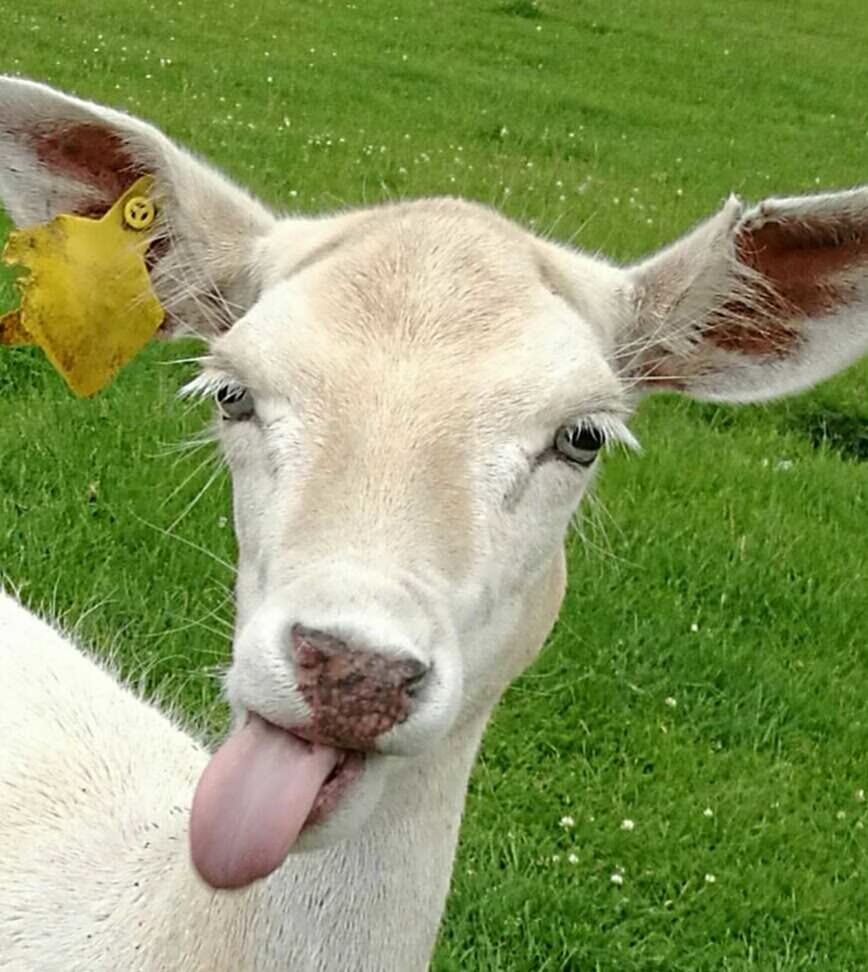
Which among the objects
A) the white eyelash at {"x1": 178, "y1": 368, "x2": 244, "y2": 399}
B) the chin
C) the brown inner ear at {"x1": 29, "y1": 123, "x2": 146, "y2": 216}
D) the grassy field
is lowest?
the grassy field

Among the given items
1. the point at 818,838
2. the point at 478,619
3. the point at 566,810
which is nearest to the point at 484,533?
the point at 478,619

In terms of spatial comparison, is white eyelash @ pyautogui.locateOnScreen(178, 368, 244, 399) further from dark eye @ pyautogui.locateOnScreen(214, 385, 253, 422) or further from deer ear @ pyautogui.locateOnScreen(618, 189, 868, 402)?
deer ear @ pyautogui.locateOnScreen(618, 189, 868, 402)

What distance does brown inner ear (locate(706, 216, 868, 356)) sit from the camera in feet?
8.90

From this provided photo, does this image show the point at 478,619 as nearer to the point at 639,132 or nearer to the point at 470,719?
the point at 470,719

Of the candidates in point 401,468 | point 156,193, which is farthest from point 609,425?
point 156,193

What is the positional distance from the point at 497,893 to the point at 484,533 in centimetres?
242

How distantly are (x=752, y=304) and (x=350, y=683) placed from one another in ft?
4.45

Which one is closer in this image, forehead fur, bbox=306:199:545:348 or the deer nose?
the deer nose

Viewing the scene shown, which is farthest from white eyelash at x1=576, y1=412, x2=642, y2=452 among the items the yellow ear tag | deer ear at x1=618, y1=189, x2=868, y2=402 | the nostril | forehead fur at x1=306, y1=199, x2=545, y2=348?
the yellow ear tag

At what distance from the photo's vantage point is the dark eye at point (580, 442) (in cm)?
236

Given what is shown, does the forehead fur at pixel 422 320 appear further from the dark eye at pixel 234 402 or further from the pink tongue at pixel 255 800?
the pink tongue at pixel 255 800

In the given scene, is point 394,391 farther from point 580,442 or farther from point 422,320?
point 580,442

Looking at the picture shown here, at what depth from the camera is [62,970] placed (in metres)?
2.67

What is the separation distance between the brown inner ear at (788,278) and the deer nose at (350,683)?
126 centimetres
